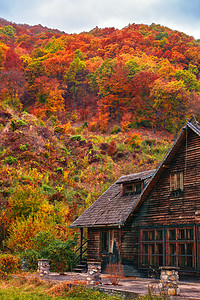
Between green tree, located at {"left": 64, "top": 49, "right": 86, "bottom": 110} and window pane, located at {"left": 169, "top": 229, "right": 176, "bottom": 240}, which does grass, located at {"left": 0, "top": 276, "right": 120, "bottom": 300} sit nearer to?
window pane, located at {"left": 169, "top": 229, "right": 176, "bottom": 240}

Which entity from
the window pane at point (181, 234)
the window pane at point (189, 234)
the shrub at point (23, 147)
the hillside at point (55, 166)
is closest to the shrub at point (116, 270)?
the window pane at point (181, 234)

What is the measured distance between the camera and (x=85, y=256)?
80.0 ft

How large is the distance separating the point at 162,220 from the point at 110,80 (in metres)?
49.1

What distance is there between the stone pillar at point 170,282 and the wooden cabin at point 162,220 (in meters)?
4.51

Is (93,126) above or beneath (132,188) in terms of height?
above

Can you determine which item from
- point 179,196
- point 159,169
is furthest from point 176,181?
point 159,169

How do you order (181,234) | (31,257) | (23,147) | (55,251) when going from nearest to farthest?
1. (181,234)
2. (31,257)
3. (55,251)
4. (23,147)

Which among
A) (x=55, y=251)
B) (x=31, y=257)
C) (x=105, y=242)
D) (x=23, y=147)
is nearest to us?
(x=105, y=242)

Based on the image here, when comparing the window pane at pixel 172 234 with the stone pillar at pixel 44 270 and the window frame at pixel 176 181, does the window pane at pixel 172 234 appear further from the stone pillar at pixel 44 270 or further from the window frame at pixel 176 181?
the stone pillar at pixel 44 270

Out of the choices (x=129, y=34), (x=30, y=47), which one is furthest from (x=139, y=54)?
(x=30, y=47)

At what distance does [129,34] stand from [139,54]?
44.2 ft

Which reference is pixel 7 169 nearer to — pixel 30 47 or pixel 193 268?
pixel 193 268

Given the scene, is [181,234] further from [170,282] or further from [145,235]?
[170,282]

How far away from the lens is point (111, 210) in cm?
2167
